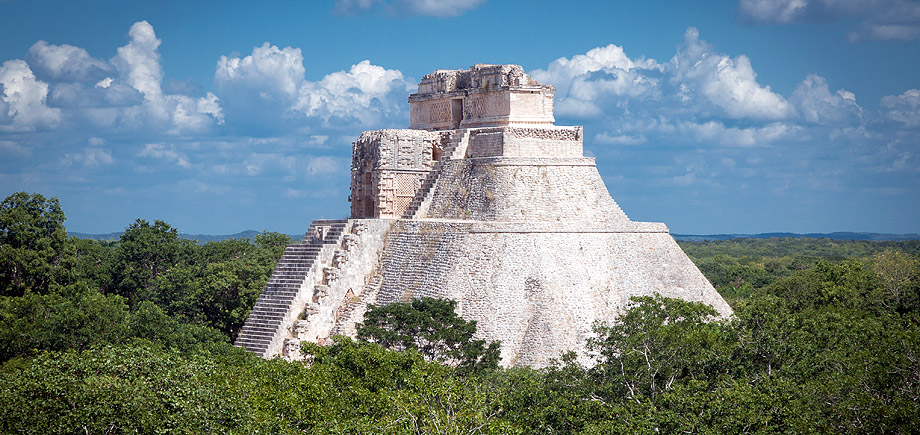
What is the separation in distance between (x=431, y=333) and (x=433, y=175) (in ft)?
28.8

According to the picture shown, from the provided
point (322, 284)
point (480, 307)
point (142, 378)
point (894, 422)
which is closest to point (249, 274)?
point (322, 284)

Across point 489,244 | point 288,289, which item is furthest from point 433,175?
point 288,289

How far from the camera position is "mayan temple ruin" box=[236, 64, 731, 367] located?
33.6 meters

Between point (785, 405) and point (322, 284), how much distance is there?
59.3ft

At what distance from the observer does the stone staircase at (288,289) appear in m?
35.0

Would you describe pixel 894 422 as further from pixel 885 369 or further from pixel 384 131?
pixel 384 131

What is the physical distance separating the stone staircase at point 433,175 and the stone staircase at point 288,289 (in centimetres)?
262

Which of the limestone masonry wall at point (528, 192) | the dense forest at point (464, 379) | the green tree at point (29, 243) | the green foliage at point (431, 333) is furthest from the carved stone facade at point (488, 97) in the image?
the green tree at point (29, 243)

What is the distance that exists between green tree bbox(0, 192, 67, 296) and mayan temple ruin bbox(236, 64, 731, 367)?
45.2 feet

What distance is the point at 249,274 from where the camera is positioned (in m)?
42.8

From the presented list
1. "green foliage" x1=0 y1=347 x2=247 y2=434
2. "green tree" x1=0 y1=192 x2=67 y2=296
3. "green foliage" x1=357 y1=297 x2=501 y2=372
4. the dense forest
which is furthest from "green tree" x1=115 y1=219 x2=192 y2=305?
"green foliage" x1=0 y1=347 x2=247 y2=434

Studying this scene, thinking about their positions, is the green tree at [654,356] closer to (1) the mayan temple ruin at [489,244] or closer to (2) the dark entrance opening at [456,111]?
(1) the mayan temple ruin at [489,244]

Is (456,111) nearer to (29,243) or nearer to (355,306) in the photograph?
(355,306)

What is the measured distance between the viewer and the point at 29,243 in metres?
46.5
